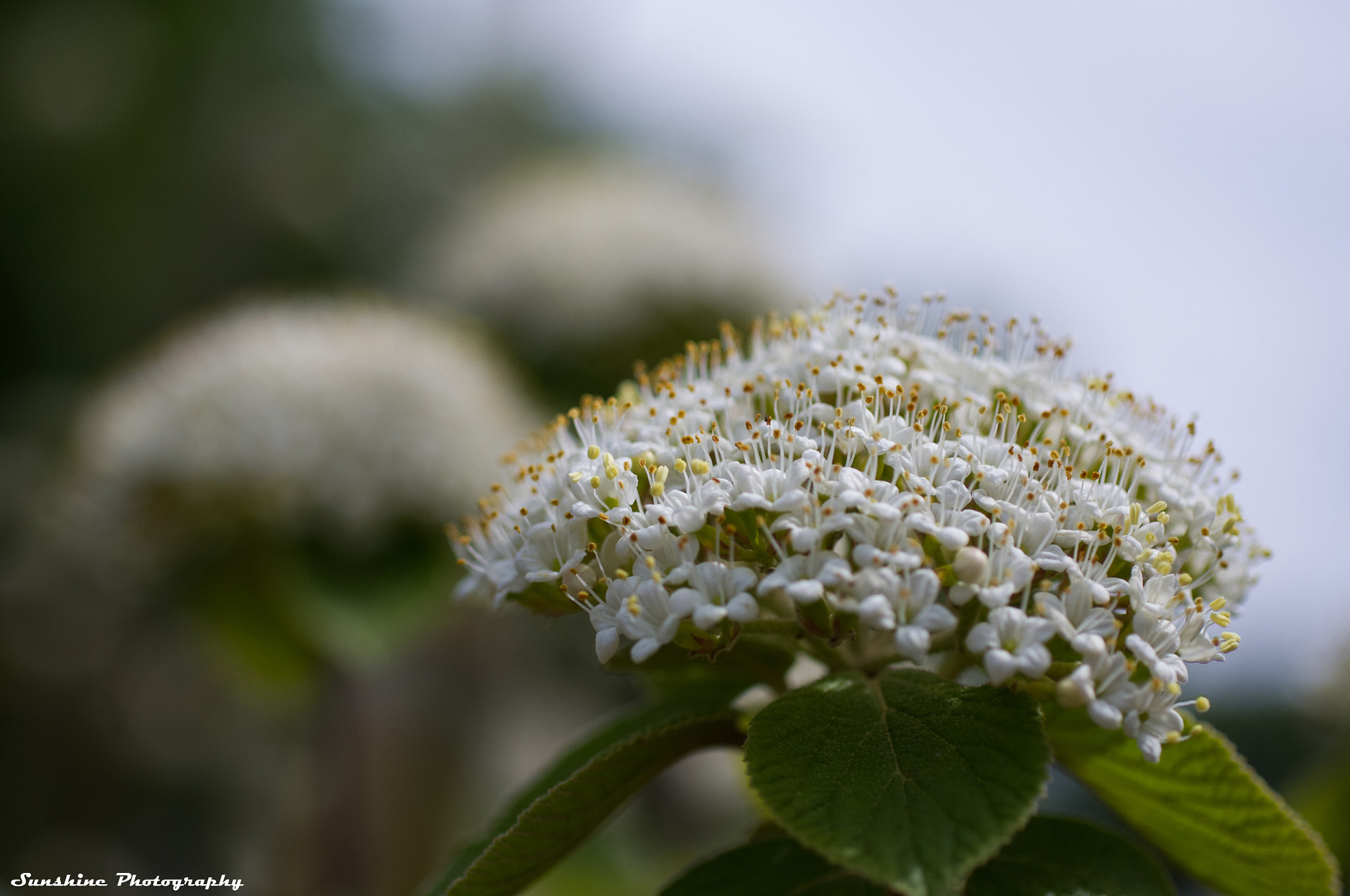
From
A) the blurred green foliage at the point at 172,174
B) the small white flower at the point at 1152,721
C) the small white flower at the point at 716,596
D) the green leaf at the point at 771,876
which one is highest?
the small white flower at the point at 716,596

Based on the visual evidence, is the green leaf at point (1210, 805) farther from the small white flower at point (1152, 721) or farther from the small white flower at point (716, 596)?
the small white flower at point (716, 596)

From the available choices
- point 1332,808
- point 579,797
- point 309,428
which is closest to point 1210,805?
point 579,797

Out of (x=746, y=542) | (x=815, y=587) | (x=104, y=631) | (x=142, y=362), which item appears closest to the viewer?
(x=815, y=587)

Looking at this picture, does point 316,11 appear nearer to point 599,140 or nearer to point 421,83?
point 421,83

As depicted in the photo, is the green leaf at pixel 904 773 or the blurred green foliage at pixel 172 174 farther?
the blurred green foliage at pixel 172 174

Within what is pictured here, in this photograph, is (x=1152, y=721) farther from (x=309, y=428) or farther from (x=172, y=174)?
(x=172, y=174)

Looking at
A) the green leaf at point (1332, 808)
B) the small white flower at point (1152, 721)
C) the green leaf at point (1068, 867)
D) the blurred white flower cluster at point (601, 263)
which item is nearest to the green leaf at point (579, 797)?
the green leaf at point (1068, 867)

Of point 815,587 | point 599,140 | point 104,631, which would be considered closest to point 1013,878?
point 815,587

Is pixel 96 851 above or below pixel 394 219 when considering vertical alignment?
below
